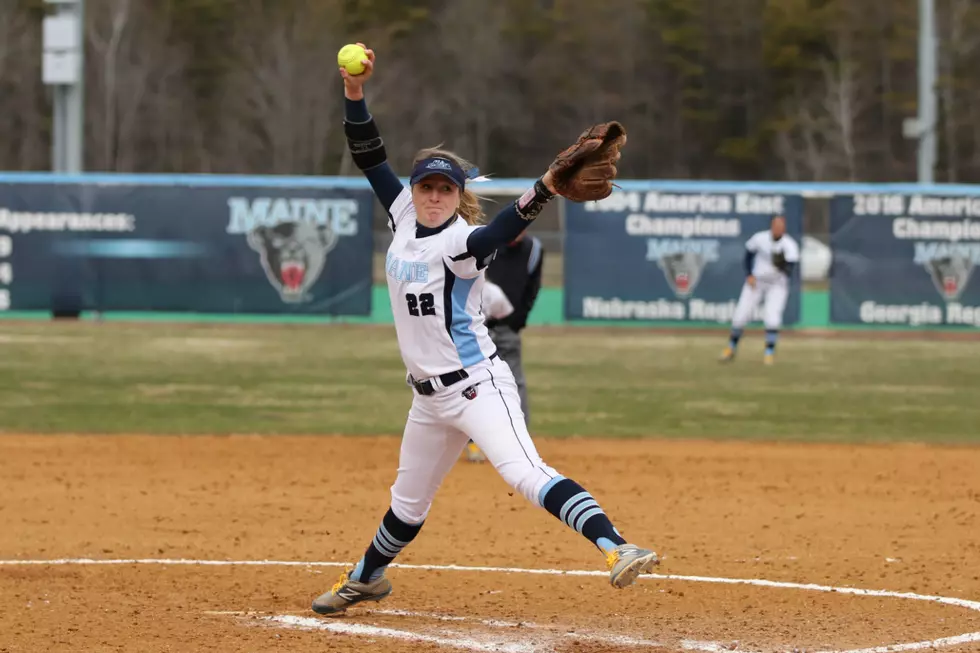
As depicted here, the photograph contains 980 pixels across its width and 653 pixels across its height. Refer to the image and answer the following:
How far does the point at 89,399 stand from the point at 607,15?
52.1m

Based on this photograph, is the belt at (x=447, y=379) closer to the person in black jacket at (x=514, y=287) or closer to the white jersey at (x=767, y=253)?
the person in black jacket at (x=514, y=287)

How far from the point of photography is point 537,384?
17.0 m

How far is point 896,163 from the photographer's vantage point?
195 feet

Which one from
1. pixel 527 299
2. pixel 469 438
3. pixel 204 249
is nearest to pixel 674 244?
pixel 204 249

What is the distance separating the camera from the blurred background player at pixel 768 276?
1991 centimetres

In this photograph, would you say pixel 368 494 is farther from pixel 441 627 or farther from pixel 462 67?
pixel 462 67

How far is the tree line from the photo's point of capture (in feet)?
190

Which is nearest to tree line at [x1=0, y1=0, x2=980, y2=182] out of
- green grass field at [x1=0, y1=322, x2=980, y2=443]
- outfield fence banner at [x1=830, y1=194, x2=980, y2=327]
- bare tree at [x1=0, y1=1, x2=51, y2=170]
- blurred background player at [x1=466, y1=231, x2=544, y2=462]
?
bare tree at [x1=0, y1=1, x2=51, y2=170]

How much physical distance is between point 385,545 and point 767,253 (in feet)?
49.4

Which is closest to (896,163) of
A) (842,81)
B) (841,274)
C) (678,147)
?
(842,81)

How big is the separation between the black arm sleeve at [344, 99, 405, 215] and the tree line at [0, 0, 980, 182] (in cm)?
5126

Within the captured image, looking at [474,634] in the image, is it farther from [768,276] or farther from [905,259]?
[905,259]

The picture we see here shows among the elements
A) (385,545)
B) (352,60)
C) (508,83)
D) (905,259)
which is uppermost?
(508,83)

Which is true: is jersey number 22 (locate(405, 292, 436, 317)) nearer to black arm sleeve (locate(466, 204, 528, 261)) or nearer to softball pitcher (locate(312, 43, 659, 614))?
softball pitcher (locate(312, 43, 659, 614))
